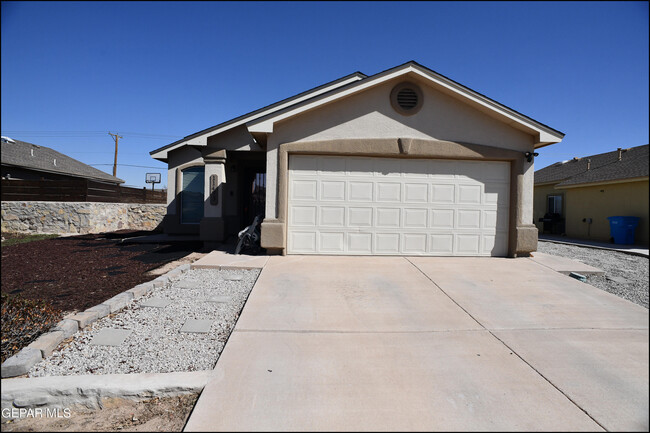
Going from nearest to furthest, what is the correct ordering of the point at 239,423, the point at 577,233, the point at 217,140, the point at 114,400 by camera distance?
the point at 239,423
the point at 114,400
the point at 217,140
the point at 577,233

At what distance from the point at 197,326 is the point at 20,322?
69.4 inches

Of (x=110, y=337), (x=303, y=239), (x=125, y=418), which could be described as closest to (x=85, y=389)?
(x=125, y=418)

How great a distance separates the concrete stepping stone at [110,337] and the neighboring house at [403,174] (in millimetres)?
4089

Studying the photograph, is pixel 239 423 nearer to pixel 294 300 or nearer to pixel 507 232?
pixel 294 300

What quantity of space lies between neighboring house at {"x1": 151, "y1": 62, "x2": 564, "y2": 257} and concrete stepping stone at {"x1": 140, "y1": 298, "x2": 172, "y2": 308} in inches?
121

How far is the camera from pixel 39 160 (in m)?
18.5

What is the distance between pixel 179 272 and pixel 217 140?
5271 mm

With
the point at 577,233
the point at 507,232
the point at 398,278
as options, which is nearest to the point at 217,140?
the point at 398,278

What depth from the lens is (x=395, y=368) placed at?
3.04 meters

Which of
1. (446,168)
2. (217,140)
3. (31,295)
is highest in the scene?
(217,140)

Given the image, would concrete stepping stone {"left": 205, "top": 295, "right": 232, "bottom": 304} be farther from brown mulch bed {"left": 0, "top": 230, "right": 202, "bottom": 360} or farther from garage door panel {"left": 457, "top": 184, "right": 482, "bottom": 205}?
garage door panel {"left": 457, "top": 184, "right": 482, "bottom": 205}

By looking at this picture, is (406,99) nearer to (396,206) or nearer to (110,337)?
(396,206)

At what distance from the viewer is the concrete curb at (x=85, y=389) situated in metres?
2.54

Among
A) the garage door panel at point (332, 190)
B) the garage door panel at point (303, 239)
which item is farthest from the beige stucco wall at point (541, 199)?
the garage door panel at point (303, 239)
